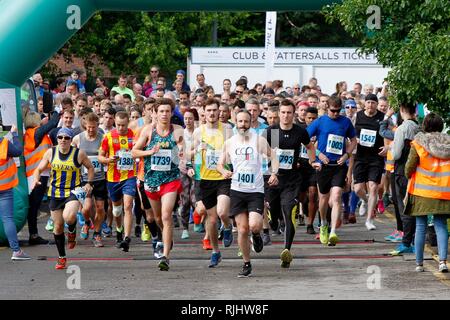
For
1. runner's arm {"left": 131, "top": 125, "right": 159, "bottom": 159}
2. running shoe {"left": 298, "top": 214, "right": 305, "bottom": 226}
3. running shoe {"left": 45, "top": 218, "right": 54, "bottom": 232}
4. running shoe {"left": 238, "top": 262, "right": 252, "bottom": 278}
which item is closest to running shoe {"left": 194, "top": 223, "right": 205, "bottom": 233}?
running shoe {"left": 298, "top": 214, "right": 305, "bottom": 226}

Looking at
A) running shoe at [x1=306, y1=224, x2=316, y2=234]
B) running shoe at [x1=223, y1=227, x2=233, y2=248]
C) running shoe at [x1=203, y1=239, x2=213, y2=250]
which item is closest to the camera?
running shoe at [x1=223, y1=227, x2=233, y2=248]

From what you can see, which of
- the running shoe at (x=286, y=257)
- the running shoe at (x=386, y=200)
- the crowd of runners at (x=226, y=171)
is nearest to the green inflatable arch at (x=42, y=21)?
the crowd of runners at (x=226, y=171)

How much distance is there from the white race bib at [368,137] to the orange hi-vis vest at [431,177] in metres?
4.66

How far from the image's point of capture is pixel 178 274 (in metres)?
13.9

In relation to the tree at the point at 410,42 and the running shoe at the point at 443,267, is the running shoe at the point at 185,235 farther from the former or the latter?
the running shoe at the point at 443,267

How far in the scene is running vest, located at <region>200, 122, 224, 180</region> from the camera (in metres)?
14.8

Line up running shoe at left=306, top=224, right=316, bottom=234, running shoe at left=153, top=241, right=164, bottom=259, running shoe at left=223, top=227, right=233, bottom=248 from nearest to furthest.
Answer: running shoe at left=153, top=241, right=164, bottom=259 < running shoe at left=223, top=227, right=233, bottom=248 < running shoe at left=306, top=224, right=316, bottom=234

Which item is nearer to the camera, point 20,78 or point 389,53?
point 389,53

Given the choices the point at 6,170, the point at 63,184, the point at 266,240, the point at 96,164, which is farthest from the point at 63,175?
the point at 266,240

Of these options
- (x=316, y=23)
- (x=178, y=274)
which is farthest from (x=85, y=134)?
(x=316, y=23)

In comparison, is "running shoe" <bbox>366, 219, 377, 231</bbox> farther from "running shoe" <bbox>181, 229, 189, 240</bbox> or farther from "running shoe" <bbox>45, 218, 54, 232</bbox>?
"running shoe" <bbox>45, 218, 54, 232</bbox>

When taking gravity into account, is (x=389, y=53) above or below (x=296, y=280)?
above

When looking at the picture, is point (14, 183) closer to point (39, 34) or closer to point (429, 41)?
point (39, 34)

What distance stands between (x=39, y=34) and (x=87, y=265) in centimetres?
336
